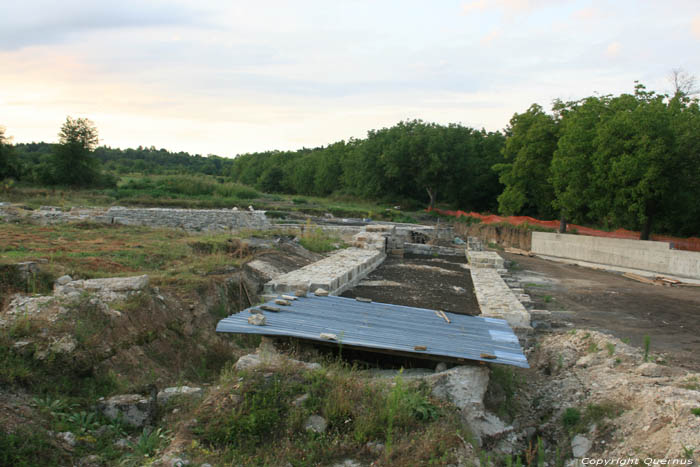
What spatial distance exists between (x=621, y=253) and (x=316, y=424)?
1902cm

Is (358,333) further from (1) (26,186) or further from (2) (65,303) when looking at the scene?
(1) (26,186)

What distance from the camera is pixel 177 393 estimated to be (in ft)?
14.8

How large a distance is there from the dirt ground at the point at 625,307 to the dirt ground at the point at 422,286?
1.76 m

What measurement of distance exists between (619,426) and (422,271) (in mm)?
8147

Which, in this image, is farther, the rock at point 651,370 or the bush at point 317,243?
the bush at point 317,243

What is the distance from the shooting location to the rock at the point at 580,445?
14.7 ft

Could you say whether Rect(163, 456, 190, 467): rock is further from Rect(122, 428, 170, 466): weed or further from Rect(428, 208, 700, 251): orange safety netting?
Rect(428, 208, 700, 251): orange safety netting

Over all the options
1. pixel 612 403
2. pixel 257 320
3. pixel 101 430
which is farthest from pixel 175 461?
pixel 612 403

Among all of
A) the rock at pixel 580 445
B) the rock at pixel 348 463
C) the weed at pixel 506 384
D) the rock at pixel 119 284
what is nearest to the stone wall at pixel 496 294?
the weed at pixel 506 384

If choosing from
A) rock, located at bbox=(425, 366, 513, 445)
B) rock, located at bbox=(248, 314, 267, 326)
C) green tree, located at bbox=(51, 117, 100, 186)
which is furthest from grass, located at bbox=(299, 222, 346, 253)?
green tree, located at bbox=(51, 117, 100, 186)

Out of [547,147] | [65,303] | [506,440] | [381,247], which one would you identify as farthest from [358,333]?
[547,147]

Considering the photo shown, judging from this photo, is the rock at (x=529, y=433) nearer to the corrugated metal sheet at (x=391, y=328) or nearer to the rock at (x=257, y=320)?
the corrugated metal sheet at (x=391, y=328)

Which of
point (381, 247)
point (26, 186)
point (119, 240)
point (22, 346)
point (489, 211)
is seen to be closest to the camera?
point (22, 346)

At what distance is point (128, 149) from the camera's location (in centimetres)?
10250
